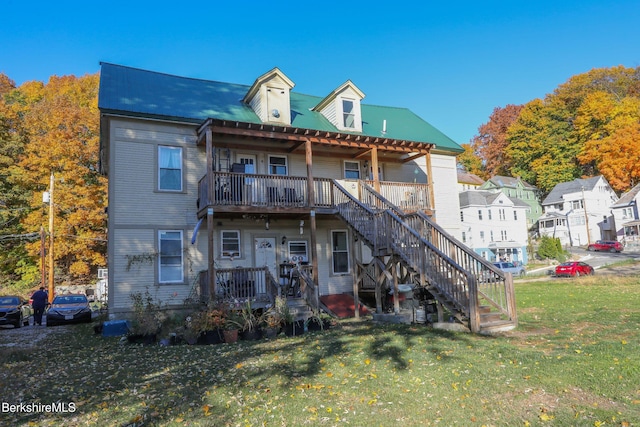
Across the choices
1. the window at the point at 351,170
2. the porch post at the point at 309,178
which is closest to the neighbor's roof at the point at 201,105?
the window at the point at 351,170

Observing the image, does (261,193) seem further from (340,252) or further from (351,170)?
(351,170)

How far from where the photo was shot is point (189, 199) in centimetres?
1591

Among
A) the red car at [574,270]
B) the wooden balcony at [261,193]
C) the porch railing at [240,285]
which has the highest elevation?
the wooden balcony at [261,193]

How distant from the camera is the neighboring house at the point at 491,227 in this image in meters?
56.6

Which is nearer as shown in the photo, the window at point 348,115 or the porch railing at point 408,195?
the porch railing at point 408,195

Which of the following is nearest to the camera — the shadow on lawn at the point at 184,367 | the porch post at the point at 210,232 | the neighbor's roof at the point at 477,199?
the shadow on lawn at the point at 184,367

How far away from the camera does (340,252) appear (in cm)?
1850

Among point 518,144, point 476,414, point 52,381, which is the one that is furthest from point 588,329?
point 518,144

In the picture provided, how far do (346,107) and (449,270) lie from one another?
1095 centimetres

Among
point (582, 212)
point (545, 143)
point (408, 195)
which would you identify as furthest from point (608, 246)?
point (408, 195)

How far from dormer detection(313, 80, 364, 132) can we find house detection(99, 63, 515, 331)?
6 cm

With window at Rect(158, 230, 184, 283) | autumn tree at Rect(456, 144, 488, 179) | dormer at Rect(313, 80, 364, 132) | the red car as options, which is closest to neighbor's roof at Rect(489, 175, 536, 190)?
autumn tree at Rect(456, 144, 488, 179)

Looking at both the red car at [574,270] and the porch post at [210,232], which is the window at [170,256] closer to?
the porch post at [210,232]

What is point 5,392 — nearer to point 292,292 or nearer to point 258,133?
point 292,292
